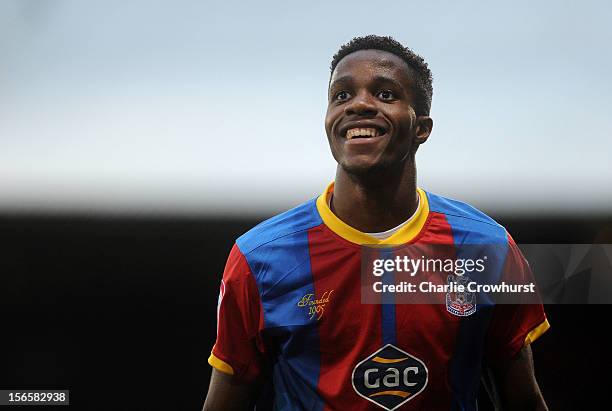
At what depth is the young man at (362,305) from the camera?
4.98 feet

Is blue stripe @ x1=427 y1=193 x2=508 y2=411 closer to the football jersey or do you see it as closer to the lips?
the football jersey

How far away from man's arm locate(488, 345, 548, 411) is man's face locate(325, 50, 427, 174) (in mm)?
610

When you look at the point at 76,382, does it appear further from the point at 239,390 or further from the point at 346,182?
the point at 346,182

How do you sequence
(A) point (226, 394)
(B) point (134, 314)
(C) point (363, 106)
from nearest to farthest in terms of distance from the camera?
(C) point (363, 106), (A) point (226, 394), (B) point (134, 314)

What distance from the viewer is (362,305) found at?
1539 millimetres

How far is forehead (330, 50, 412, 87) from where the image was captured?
1538 mm

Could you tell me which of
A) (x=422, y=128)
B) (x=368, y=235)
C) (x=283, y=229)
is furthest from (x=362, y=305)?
(x=422, y=128)

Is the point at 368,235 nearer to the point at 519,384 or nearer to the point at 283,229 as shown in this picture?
the point at 283,229

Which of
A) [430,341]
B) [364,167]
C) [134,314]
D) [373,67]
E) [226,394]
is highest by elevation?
[373,67]

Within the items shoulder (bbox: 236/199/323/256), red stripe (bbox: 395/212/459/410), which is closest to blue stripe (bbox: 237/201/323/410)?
shoulder (bbox: 236/199/323/256)

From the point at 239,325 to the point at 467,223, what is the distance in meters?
0.66

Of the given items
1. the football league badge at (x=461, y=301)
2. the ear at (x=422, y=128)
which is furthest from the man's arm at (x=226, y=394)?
the ear at (x=422, y=128)

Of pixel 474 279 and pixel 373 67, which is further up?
pixel 373 67

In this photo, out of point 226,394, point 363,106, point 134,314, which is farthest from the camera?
point 134,314
